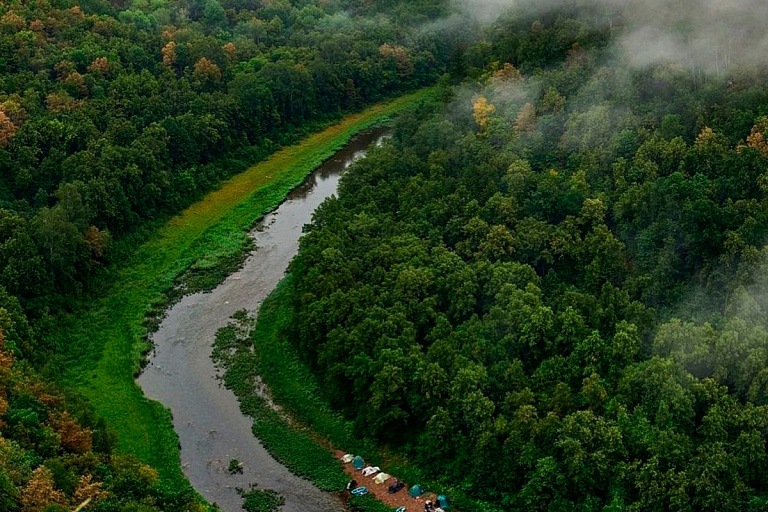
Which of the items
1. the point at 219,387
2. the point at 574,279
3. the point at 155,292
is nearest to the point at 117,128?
the point at 155,292

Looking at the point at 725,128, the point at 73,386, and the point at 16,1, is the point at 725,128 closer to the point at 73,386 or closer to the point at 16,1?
the point at 73,386

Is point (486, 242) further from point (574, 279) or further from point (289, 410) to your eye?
point (289, 410)

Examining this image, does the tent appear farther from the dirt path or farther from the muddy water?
the muddy water


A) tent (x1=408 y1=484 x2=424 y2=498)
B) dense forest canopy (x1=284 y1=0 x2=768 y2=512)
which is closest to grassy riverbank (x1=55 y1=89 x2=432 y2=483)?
dense forest canopy (x1=284 y1=0 x2=768 y2=512)

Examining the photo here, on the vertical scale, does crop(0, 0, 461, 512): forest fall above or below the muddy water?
above

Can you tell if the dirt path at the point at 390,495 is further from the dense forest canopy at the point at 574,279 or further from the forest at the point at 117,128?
the forest at the point at 117,128

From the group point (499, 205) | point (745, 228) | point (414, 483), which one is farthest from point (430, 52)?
point (414, 483)

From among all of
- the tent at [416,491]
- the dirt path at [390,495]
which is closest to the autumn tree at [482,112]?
the dirt path at [390,495]
